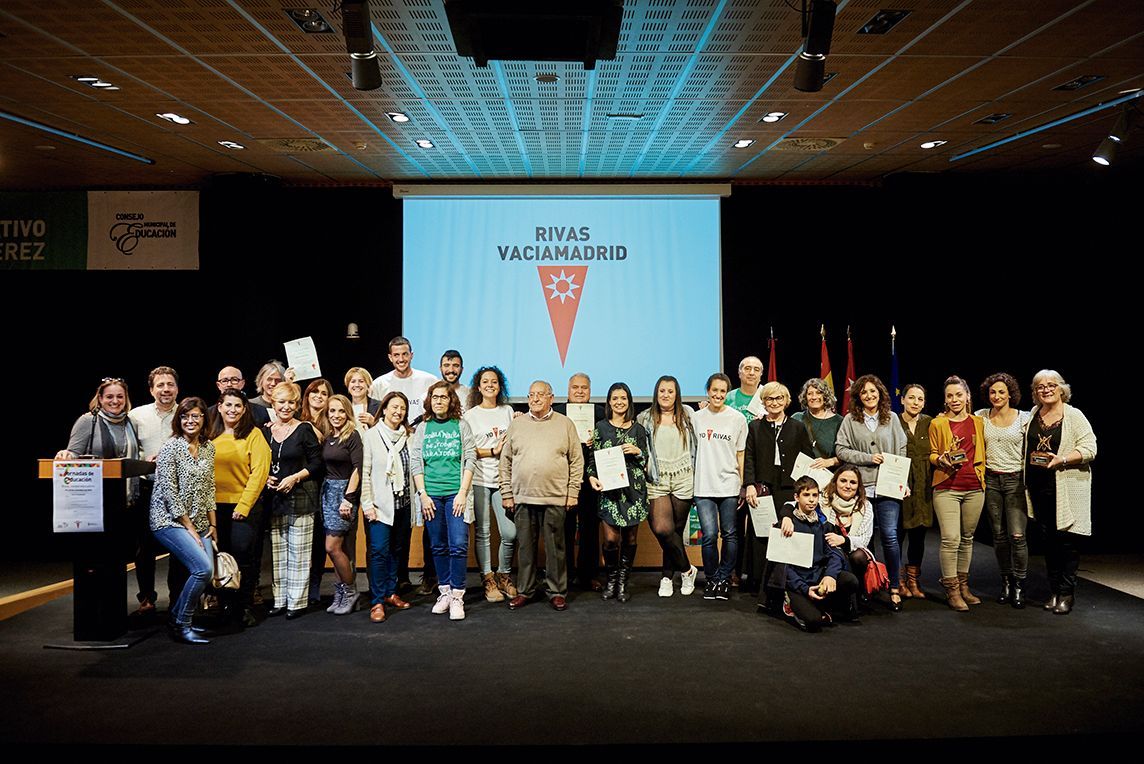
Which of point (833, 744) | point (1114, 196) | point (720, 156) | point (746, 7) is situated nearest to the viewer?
point (833, 744)

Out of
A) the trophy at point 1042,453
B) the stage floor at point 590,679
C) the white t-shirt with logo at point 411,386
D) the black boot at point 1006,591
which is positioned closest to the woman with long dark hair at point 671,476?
the stage floor at point 590,679

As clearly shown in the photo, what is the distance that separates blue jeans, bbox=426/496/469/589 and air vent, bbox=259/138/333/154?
134 inches

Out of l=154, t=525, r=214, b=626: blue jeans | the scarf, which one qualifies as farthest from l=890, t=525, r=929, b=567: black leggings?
l=154, t=525, r=214, b=626: blue jeans

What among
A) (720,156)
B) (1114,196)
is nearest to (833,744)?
(720,156)

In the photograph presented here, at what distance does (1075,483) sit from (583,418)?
3216mm

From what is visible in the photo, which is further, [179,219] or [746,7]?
[179,219]

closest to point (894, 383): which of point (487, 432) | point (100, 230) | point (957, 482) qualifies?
point (957, 482)

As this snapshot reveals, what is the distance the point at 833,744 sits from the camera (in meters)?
3.21

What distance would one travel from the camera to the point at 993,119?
625cm

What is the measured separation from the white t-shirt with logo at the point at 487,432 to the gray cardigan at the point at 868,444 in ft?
7.32

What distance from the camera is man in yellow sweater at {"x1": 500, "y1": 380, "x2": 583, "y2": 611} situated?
528 cm

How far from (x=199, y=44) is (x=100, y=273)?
4806mm

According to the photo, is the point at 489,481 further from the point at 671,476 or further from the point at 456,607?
the point at 671,476

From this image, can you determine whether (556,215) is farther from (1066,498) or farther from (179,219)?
(1066,498)
